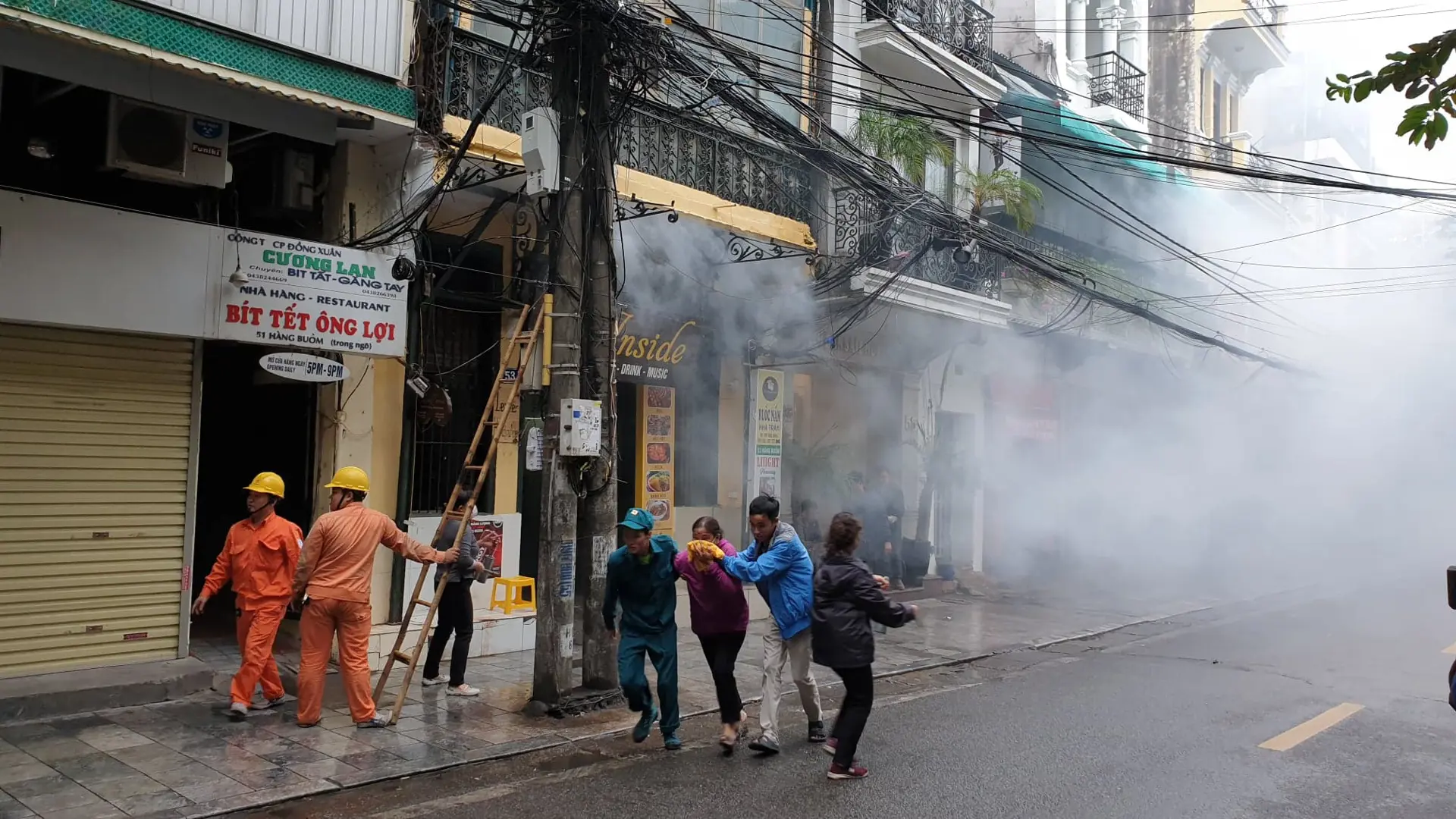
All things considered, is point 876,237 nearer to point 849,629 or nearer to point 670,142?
point 670,142

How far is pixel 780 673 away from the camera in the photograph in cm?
607

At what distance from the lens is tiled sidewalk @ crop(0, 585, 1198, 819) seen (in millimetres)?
4938

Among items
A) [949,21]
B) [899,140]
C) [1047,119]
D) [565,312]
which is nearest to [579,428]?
[565,312]

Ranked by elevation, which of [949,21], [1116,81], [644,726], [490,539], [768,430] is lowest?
[644,726]

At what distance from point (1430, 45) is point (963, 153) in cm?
1239

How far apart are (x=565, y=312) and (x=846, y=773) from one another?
11.6ft

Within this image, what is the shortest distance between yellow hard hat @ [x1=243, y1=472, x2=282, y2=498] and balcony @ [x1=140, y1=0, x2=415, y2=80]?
9.75 feet

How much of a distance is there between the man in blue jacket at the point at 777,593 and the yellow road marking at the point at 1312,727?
3040 mm

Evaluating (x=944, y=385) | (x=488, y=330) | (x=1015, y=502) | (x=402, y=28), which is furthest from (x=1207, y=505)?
(x=402, y=28)

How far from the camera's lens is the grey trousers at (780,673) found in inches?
234

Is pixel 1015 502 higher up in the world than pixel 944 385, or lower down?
lower down

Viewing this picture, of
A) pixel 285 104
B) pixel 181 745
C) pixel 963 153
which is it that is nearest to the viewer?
pixel 181 745

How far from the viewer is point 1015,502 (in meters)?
17.5

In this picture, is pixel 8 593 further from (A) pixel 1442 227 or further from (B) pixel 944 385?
(A) pixel 1442 227
